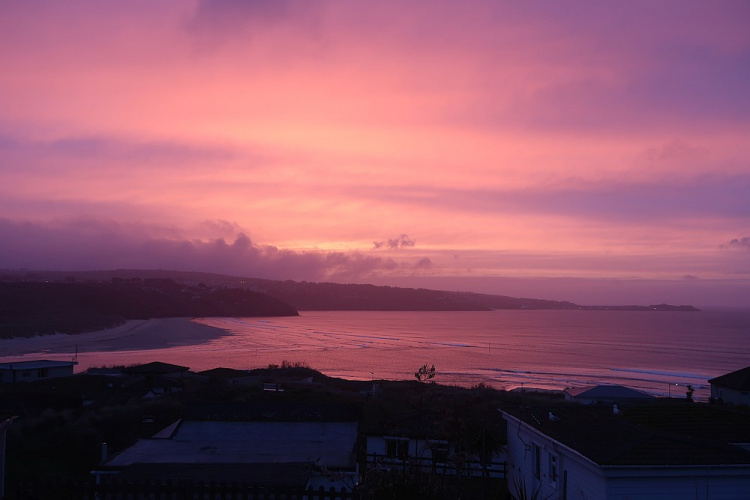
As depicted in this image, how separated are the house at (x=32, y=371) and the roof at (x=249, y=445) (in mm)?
27008

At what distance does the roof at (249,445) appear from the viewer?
14.6m

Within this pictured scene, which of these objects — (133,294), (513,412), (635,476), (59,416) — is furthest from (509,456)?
(133,294)

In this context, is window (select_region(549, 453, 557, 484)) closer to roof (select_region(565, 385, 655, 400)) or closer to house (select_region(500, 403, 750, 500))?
house (select_region(500, 403, 750, 500))

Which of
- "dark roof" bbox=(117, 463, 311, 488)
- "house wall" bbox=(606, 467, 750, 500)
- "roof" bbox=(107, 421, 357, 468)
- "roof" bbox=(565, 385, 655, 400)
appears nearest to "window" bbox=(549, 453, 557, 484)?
"house wall" bbox=(606, 467, 750, 500)

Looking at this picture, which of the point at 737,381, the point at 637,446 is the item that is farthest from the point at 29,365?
the point at 637,446

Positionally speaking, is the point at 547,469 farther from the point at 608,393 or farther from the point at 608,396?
the point at 608,393

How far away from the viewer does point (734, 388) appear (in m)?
30.4

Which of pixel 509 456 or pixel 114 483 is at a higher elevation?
pixel 114 483

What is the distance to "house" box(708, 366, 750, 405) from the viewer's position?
2989 cm

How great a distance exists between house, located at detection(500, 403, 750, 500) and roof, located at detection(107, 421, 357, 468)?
4.10m

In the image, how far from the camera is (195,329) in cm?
11731

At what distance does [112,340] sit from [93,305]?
50626 millimetres

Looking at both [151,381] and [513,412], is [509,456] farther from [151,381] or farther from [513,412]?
[151,381]

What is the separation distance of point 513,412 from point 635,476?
17.7 feet
